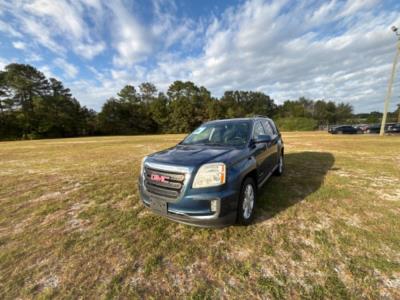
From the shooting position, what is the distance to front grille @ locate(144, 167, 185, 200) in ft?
8.31

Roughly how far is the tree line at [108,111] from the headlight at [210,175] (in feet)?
159

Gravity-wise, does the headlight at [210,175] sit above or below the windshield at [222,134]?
below

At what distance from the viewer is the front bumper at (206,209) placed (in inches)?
94.3

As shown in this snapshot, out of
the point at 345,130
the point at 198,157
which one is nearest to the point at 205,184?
the point at 198,157

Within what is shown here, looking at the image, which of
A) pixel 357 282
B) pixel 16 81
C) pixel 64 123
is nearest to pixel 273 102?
pixel 64 123

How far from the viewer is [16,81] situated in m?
39.0

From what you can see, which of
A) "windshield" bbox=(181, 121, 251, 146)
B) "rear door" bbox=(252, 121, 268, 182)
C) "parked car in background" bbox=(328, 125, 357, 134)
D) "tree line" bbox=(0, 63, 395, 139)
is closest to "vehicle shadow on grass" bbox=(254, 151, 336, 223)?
"rear door" bbox=(252, 121, 268, 182)

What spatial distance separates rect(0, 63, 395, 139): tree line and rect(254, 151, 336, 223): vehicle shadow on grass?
144ft

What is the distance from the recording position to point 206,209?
7.90ft

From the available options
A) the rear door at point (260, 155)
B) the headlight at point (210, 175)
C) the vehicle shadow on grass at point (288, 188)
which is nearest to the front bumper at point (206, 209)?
the headlight at point (210, 175)

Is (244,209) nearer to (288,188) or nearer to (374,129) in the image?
(288,188)

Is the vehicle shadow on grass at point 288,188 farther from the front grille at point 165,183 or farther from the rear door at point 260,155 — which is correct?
the front grille at point 165,183

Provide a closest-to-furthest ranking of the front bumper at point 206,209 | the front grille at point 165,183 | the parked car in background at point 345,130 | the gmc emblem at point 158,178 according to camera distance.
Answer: the front bumper at point 206,209
the front grille at point 165,183
the gmc emblem at point 158,178
the parked car in background at point 345,130

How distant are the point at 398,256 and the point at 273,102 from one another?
85.6 m
